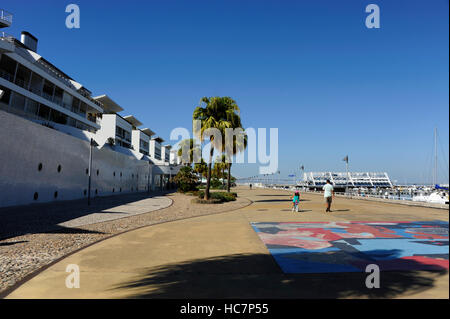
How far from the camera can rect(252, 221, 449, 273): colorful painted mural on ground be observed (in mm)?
5523

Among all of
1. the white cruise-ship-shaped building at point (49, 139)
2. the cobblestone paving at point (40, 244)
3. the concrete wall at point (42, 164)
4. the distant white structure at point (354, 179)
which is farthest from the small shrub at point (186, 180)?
the distant white structure at point (354, 179)

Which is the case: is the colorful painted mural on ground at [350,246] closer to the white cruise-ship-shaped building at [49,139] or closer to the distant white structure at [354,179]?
the white cruise-ship-shaped building at [49,139]

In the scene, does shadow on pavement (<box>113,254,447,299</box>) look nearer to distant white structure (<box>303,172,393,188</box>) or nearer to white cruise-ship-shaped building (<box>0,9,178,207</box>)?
white cruise-ship-shaped building (<box>0,9,178,207</box>)

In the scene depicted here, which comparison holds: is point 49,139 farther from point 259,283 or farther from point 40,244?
point 259,283

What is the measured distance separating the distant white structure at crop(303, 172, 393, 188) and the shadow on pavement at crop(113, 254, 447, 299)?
490 feet

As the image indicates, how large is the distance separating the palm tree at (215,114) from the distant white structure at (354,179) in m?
134

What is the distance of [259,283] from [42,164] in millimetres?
20878

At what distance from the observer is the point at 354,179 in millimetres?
158375

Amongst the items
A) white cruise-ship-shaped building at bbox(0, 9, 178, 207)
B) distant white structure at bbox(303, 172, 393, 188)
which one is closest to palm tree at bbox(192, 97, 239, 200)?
white cruise-ship-shaped building at bbox(0, 9, 178, 207)

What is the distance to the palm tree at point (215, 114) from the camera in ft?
71.5

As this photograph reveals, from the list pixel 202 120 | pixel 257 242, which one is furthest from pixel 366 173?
pixel 257 242

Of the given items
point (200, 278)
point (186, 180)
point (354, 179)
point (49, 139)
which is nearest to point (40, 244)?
point (200, 278)

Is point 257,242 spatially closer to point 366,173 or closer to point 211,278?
point 211,278
